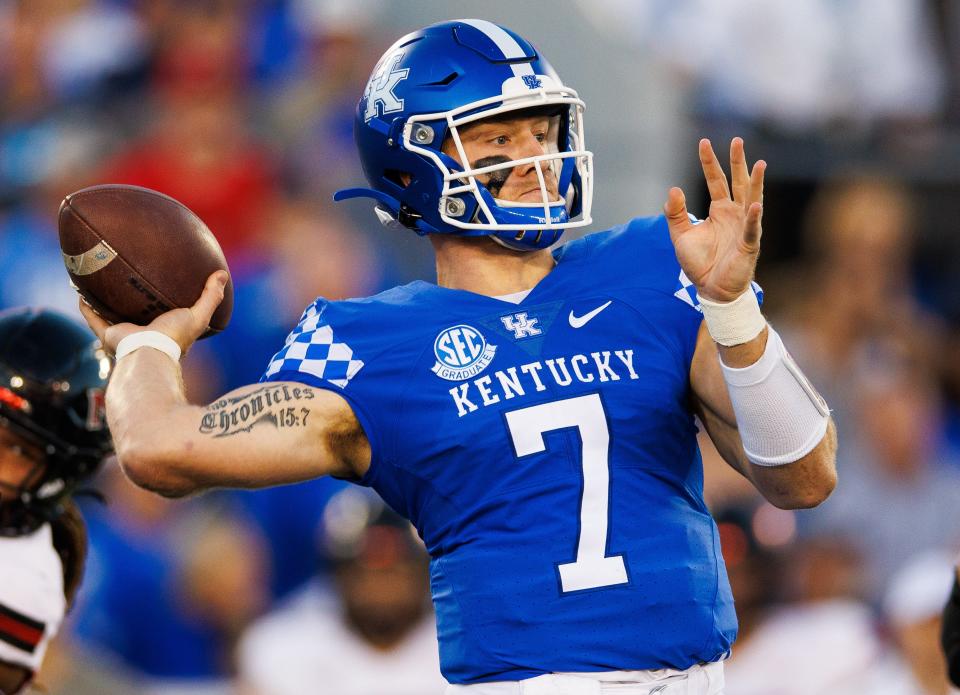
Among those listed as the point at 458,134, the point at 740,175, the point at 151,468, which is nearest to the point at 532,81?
the point at 458,134

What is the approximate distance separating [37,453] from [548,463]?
1.30 m

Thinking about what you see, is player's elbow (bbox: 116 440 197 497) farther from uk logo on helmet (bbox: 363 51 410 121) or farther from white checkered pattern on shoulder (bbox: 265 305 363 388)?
uk logo on helmet (bbox: 363 51 410 121)

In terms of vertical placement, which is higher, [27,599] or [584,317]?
[584,317]

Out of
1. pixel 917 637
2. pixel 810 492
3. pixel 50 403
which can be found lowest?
pixel 917 637

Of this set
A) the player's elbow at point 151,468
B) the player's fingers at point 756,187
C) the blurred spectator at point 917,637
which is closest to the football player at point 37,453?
the player's elbow at point 151,468

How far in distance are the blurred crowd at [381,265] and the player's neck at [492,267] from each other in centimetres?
240

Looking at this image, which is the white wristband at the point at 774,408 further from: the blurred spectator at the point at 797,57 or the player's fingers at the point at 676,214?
the blurred spectator at the point at 797,57

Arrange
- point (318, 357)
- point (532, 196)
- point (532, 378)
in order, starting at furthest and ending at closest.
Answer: point (532, 196) < point (318, 357) < point (532, 378)

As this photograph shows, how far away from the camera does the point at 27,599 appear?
337cm

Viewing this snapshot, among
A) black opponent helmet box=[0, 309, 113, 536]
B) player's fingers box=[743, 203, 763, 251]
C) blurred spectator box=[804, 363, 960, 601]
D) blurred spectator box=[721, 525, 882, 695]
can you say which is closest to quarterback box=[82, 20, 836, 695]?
player's fingers box=[743, 203, 763, 251]

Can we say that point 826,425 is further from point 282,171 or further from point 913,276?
point 913,276

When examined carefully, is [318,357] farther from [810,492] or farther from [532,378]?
[810,492]

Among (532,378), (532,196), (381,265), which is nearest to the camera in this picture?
(532,378)

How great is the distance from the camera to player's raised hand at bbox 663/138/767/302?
9.07ft
